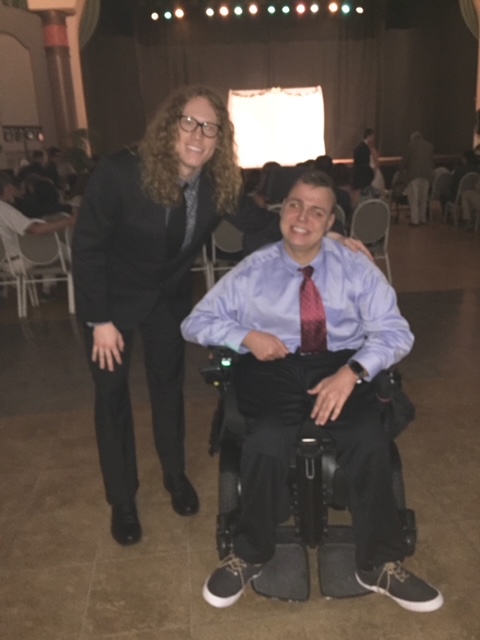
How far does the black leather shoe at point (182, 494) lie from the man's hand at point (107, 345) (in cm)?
61

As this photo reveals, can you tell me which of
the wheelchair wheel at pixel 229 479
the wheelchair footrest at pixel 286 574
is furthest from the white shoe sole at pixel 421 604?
the wheelchair wheel at pixel 229 479

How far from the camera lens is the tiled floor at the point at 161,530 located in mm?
1713

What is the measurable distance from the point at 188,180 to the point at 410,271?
439 cm

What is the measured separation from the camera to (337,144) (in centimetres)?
1362

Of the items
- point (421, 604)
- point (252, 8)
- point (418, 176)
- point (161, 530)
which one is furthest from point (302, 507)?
point (252, 8)

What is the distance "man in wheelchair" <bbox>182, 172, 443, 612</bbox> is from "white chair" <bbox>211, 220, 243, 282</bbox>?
276cm

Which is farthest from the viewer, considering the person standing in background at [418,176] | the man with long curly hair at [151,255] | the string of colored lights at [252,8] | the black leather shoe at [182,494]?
the string of colored lights at [252,8]

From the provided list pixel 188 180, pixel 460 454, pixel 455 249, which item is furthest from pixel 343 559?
pixel 455 249

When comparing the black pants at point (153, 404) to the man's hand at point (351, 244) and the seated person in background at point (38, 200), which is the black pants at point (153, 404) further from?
the seated person in background at point (38, 200)

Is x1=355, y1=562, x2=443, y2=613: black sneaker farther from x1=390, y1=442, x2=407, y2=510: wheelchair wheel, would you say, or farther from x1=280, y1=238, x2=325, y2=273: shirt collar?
x1=280, y1=238, x2=325, y2=273: shirt collar

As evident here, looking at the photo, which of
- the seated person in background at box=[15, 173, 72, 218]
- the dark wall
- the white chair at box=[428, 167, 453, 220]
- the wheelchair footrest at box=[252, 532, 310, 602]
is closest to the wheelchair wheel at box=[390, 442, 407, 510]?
the wheelchair footrest at box=[252, 532, 310, 602]

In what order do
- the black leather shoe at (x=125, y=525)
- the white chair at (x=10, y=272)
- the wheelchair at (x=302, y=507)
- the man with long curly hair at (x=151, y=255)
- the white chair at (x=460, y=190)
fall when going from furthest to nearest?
the white chair at (x=460, y=190), the white chair at (x=10, y=272), the black leather shoe at (x=125, y=525), the man with long curly hair at (x=151, y=255), the wheelchair at (x=302, y=507)

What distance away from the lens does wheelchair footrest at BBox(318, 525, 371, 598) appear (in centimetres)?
179

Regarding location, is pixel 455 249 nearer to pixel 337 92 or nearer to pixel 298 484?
pixel 298 484
